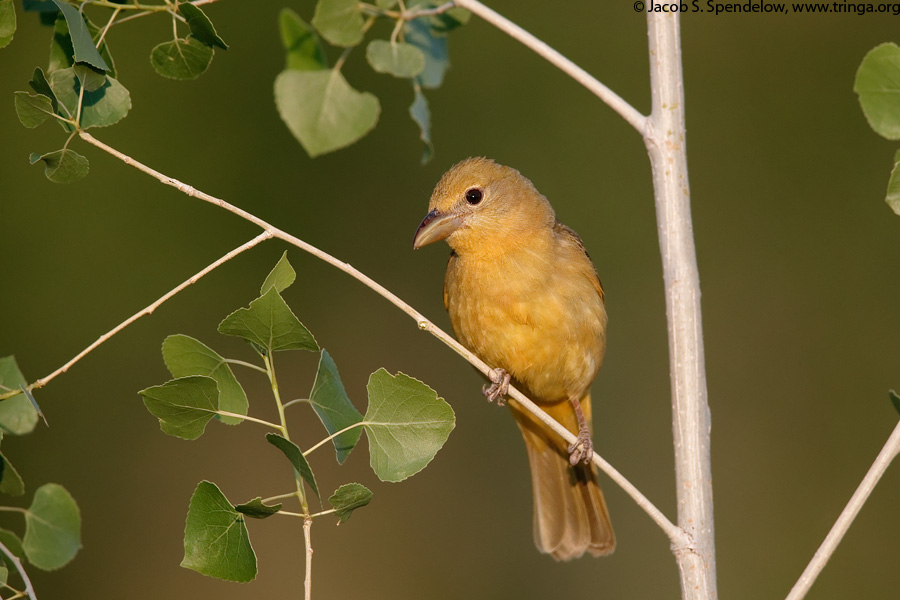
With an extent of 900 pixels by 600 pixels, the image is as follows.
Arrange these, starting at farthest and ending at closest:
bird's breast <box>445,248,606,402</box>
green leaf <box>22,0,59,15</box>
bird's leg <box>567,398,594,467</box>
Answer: bird's leg <box>567,398,594,467</box>, bird's breast <box>445,248,606,402</box>, green leaf <box>22,0,59,15</box>

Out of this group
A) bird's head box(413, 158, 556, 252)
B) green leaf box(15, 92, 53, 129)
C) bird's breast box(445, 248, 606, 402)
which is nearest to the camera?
green leaf box(15, 92, 53, 129)

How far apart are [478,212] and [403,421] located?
5.95 feet

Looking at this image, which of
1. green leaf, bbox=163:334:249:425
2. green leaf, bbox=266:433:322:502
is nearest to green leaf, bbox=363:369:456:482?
green leaf, bbox=266:433:322:502

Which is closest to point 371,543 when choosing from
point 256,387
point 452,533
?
point 452,533

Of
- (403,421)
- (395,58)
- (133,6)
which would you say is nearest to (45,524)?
(403,421)

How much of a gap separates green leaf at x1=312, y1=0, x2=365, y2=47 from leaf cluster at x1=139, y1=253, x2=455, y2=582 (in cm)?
78

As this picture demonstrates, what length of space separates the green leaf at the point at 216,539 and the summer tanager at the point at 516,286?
1.74 meters

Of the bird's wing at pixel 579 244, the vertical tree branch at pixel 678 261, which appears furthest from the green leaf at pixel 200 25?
the bird's wing at pixel 579 244

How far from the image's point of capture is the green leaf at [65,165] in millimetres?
2383

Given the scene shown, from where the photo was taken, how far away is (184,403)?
2.26 metres

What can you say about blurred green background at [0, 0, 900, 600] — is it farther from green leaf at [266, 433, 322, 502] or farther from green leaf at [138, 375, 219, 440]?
green leaf at [266, 433, 322, 502]

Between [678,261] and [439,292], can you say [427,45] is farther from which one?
[439,292]

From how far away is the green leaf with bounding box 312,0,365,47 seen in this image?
2.72 m

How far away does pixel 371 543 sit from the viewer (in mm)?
7129
